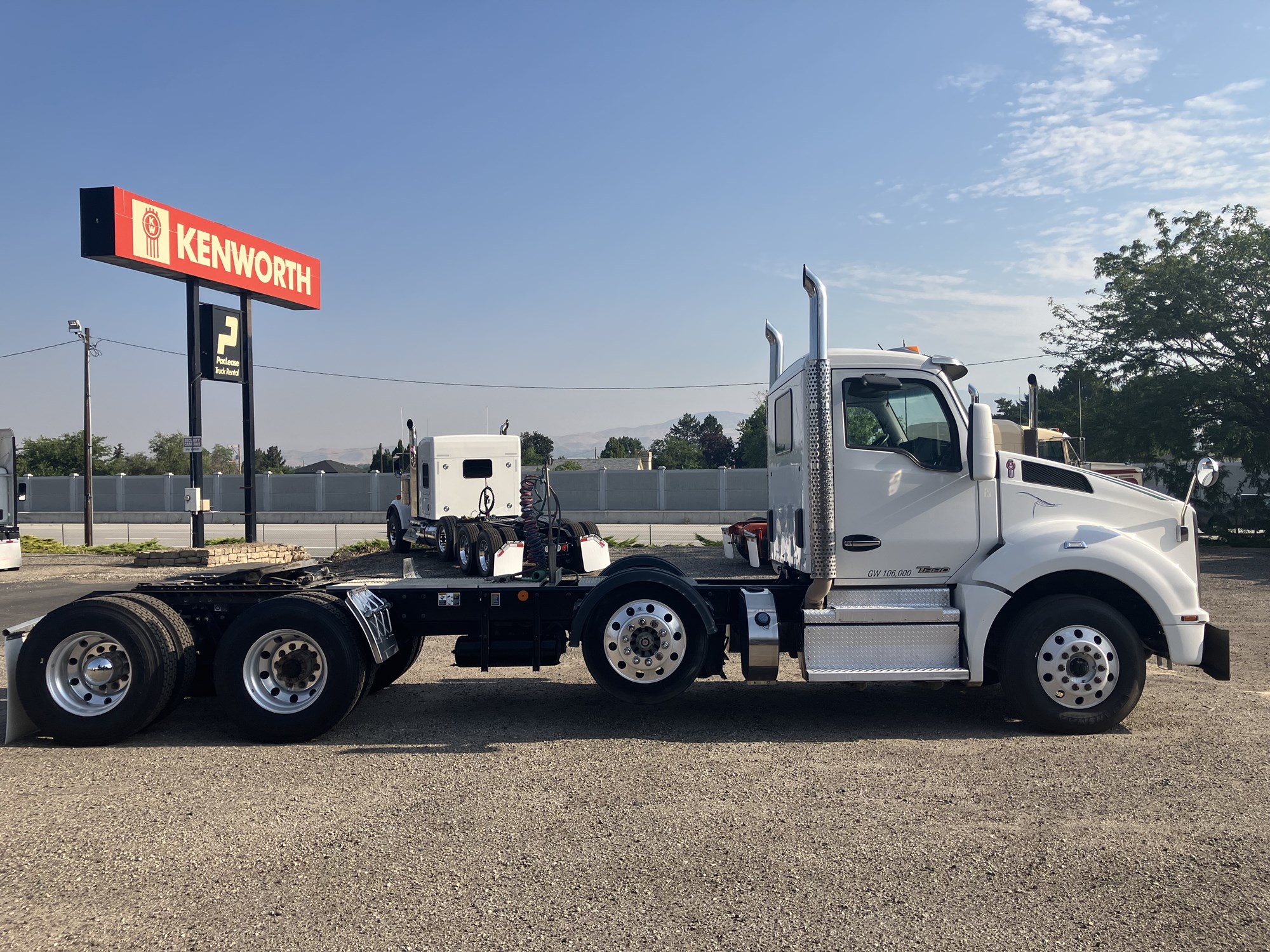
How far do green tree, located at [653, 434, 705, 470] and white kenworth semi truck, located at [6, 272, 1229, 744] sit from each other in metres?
69.5

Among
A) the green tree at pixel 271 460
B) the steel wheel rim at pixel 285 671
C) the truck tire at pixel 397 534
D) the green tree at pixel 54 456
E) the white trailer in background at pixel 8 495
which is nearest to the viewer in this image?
the steel wheel rim at pixel 285 671

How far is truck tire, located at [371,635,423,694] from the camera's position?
8.03 meters

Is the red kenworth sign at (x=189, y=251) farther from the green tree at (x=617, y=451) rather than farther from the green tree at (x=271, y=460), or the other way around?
the green tree at (x=271, y=460)

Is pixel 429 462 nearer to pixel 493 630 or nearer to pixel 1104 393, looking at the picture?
pixel 493 630

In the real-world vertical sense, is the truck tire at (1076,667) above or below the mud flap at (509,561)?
below

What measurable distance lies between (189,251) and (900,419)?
21.2 metres

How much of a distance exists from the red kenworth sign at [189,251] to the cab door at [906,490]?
64.7ft

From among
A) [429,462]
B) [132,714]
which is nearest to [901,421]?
[132,714]

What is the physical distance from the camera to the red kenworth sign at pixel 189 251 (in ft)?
68.5

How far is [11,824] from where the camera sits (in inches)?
198

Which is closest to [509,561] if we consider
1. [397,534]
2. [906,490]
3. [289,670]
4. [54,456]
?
[289,670]

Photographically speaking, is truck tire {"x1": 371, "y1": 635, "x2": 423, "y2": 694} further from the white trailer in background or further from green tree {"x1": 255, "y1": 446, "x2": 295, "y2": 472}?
green tree {"x1": 255, "y1": 446, "x2": 295, "y2": 472}

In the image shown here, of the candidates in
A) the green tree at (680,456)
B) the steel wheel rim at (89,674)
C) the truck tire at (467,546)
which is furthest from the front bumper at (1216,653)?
the green tree at (680,456)

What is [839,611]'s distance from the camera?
6.85 meters
